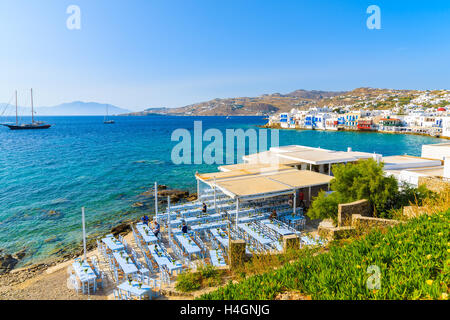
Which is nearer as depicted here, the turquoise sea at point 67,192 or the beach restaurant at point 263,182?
the beach restaurant at point 263,182

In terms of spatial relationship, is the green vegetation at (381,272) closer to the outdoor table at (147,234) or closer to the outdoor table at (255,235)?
the outdoor table at (255,235)

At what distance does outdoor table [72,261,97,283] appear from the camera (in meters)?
8.78

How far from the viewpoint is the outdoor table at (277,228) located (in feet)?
37.4

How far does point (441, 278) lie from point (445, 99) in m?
170

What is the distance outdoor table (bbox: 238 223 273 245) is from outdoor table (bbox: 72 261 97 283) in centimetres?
577

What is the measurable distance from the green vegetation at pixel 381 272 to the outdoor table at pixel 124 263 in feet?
18.8

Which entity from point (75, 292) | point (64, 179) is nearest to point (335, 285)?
point (75, 292)

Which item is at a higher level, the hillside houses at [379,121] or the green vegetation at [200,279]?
the hillside houses at [379,121]

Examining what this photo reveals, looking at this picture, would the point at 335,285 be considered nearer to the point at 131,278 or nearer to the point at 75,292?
the point at 131,278

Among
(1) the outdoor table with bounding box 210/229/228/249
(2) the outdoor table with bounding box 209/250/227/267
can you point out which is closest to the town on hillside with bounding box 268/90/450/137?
(1) the outdoor table with bounding box 210/229/228/249

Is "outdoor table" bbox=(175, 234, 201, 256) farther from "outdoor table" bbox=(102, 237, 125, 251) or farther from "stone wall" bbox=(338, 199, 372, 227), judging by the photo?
"stone wall" bbox=(338, 199, 372, 227)

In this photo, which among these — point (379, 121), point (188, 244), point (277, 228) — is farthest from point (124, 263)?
point (379, 121)

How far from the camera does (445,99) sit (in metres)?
133

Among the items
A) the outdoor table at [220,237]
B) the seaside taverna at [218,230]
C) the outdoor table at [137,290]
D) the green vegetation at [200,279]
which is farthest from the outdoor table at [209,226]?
the green vegetation at [200,279]
